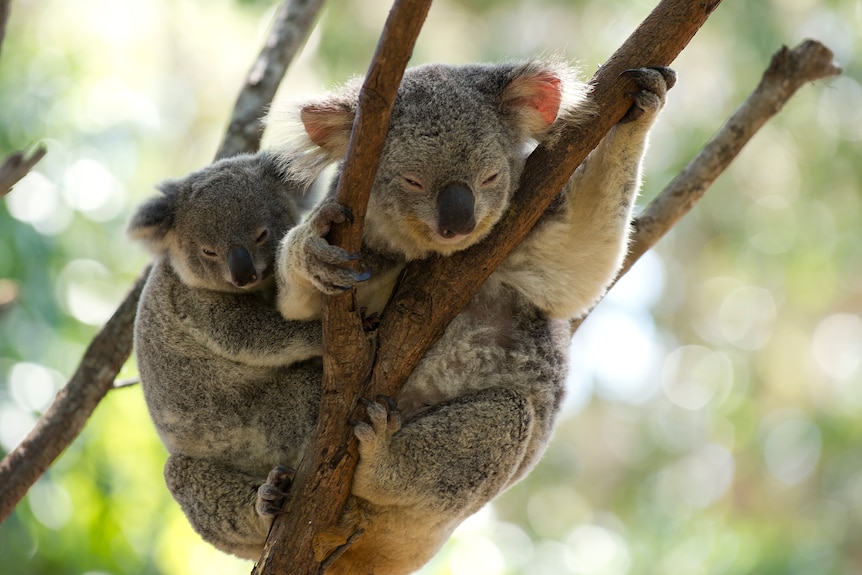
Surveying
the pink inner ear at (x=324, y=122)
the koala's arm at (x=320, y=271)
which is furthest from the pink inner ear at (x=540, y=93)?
the koala's arm at (x=320, y=271)

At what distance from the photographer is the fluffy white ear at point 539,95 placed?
3.10 m

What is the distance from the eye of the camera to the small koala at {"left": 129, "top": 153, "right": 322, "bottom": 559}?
3.23 meters

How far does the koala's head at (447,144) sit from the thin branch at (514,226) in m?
0.07

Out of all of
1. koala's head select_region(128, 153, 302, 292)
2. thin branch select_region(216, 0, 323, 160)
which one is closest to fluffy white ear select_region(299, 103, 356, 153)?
koala's head select_region(128, 153, 302, 292)

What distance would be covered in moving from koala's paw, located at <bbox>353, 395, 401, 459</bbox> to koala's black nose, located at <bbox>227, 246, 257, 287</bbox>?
693mm

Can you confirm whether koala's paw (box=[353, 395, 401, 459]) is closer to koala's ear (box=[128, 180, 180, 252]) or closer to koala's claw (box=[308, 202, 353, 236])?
koala's claw (box=[308, 202, 353, 236])

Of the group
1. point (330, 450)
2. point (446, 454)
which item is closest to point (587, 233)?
point (446, 454)

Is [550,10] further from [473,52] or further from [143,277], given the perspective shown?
[143,277]

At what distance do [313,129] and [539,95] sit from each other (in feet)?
2.71

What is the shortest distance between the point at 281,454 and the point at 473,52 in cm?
763

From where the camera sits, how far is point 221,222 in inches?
137

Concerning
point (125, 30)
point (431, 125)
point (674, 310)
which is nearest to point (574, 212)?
point (431, 125)

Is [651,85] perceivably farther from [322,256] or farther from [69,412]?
[69,412]

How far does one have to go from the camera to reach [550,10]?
10945 mm
